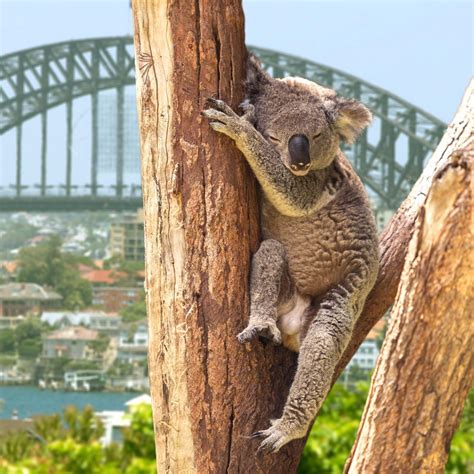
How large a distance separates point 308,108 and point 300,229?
0.33 metres

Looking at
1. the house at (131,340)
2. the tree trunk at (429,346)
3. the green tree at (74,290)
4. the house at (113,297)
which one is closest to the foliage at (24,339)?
the green tree at (74,290)

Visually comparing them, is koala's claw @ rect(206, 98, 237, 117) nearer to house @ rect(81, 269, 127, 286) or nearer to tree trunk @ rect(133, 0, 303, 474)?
tree trunk @ rect(133, 0, 303, 474)

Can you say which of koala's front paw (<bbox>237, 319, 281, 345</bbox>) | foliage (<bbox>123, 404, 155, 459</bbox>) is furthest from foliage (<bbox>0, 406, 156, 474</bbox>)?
koala's front paw (<bbox>237, 319, 281, 345</bbox>)

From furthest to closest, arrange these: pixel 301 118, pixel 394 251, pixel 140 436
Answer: pixel 140 436 → pixel 394 251 → pixel 301 118

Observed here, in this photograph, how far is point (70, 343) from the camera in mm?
5184

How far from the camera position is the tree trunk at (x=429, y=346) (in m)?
1.62

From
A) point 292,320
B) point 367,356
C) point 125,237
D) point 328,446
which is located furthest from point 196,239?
point 367,356

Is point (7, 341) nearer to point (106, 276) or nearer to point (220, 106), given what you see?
point (106, 276)

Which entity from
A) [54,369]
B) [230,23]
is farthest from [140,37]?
[54,369]

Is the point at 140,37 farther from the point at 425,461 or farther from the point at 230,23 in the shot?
the point at 425,461

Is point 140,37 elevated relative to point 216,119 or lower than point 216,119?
elevated

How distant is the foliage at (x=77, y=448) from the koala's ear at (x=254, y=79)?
2.54 metres

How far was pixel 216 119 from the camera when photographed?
2074 millimetres

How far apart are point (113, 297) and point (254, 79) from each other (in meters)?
3.18
